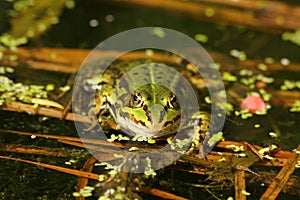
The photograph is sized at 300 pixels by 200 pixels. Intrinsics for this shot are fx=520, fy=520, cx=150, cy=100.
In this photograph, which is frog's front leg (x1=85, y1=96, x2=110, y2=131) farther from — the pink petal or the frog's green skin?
the pink petal

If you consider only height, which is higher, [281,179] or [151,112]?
[151,112]

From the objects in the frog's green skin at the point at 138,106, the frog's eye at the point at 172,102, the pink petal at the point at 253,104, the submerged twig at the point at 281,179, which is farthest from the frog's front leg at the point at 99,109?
the submerged twig at the point at 281,179

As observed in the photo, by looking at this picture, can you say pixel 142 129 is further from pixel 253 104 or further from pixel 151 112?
pixel 253 104

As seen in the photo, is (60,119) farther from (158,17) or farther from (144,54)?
(158,17)

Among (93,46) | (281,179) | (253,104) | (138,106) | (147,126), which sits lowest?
(281,179)

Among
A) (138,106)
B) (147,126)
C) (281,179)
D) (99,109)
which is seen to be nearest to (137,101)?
(138,106)

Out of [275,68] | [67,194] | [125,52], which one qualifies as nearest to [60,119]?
[67,194]

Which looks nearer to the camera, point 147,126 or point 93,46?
point 147,126
